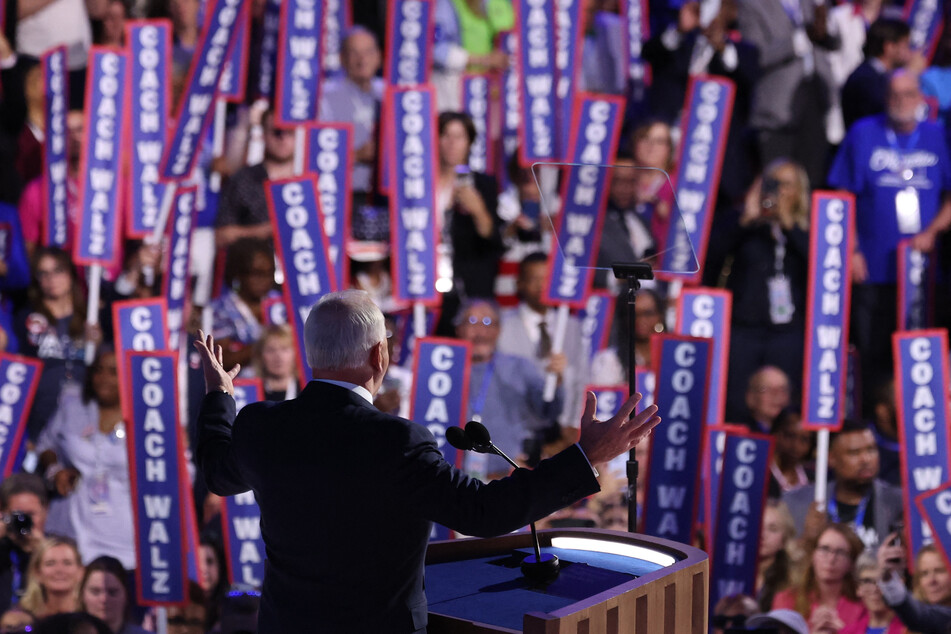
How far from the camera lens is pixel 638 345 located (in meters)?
5.21

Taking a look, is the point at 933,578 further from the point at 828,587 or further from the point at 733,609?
the point at 733,609

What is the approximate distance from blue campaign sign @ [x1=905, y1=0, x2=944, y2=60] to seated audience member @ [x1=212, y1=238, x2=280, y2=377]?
3600 millimetres

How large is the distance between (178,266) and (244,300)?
333 millimetres

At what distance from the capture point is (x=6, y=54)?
15.5 feet

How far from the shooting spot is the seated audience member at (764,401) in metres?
5.23

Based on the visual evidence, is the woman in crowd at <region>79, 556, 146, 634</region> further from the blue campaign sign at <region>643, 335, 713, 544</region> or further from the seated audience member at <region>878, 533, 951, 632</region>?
the seated audience member at <region>878, 533, 951, 632</region>

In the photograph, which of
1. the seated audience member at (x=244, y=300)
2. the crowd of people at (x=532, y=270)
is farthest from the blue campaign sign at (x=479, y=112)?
the seated audience member at (x=244, y=300)

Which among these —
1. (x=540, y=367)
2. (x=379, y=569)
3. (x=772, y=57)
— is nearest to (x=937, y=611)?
(x=540, y=367)

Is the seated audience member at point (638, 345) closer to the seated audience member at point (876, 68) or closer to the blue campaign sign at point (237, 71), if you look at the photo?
the seated audience member at point (876, 68)

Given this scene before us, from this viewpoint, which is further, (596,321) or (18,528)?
(596,321)

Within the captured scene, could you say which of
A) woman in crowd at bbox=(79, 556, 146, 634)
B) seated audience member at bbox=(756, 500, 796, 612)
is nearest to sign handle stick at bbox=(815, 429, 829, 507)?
seated audience member at bbox=(756, 500, 796, 612)

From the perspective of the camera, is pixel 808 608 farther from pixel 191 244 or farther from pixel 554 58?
pixel 191 244

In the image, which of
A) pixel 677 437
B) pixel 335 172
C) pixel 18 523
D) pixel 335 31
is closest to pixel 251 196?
pixel 335 172

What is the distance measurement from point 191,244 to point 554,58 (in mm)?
1972
